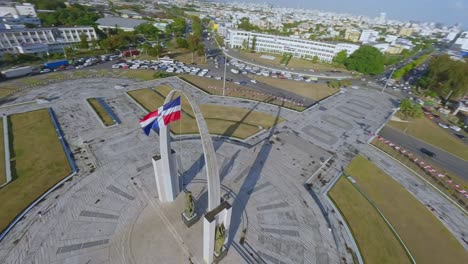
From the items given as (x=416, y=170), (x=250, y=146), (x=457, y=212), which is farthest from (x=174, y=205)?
(x=416, y=170)

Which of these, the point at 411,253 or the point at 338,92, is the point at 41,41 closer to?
the point at 338,92

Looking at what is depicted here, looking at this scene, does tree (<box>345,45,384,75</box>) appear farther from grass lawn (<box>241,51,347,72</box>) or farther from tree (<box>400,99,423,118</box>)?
tree (<box>400,99,423,118</box>)

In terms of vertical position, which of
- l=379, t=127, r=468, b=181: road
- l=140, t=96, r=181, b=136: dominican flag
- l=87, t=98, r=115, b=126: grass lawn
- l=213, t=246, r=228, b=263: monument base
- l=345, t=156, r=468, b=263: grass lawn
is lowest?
l=379, t=127, r=468, b=181: road

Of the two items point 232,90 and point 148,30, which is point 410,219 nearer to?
point 232,90

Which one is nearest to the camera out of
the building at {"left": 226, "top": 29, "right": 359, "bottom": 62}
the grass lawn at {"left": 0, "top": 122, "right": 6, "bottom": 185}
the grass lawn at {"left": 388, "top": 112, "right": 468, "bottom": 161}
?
the grass lawn at {"left": 0, "top": 122, "right": 6, "bottom": 185}

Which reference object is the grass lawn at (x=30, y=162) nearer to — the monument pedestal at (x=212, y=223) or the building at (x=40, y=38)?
the monument pedestal at (x=212, y=223)

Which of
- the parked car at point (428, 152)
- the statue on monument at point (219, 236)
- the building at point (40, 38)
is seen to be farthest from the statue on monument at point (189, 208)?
the building at point (40, 38)

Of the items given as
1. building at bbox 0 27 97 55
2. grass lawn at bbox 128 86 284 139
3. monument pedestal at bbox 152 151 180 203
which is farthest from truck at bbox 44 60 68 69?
monument pedestal at bbox 152 151 180 203

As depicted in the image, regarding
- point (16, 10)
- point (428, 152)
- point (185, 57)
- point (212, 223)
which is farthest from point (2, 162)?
point (16, 10)
